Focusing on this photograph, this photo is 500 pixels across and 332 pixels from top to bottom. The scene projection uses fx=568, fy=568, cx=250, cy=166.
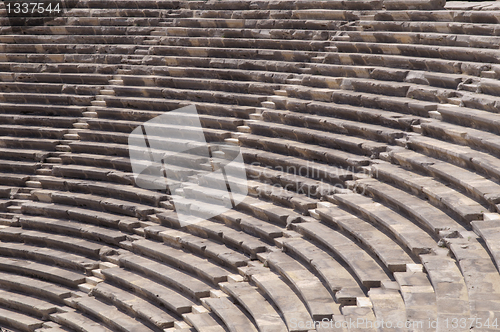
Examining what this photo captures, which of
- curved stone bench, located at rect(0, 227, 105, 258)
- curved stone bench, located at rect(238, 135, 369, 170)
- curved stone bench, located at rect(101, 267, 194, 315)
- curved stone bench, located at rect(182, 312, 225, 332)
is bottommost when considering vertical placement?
curved stone bench, located at rect(182, 312, 225, 332)

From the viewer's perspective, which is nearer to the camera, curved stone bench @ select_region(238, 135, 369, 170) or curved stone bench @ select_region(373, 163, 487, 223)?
curved stone bench @ select_region(373, 163, 487, 223)

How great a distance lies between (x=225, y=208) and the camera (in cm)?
1013

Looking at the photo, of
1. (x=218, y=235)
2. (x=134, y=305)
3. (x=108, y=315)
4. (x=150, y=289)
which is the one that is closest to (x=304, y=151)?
(x=218, y=235)

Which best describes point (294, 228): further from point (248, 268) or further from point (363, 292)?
point (363, 292)

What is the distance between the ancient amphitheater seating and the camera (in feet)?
22.2

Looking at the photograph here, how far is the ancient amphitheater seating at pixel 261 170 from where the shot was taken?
6.78 meters

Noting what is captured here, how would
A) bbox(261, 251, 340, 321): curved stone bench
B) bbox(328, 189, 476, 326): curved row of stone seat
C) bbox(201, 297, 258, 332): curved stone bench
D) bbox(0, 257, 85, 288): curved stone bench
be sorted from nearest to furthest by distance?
bbox(328, 189, 476, 326): curved row of stone seat, bbox(261, 251, 340, 321): curved stone bench, bbox(201, 297, 258, 332): curved stone bench, bbox(0, 257, 85, 288): curved stone bench

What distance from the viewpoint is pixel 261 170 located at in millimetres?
10453

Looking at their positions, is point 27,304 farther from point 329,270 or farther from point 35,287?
point 329,270

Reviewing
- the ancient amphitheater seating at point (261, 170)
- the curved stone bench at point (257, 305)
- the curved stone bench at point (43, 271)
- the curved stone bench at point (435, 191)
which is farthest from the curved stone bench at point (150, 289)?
the curved stone bench at point (435, 191)

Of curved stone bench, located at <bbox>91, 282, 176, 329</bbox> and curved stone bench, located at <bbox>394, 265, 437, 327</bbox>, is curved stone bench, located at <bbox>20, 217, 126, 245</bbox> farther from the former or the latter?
curved stone bench, located at <bbox>394, 265, 437, 327</bbox>

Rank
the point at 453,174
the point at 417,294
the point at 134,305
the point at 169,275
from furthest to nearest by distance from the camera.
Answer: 1. the point at 169,275
2. the point at 134,305
3. the point at 453,174
4. the point at 417,294

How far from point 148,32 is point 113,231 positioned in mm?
7204

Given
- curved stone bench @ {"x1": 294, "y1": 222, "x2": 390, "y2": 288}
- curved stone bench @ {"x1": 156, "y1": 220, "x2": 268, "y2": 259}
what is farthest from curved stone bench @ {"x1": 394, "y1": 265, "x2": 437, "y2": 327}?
curved stone bench @ {"x1": 156, "y1": 220, "x2": 268, "y2": 259}
